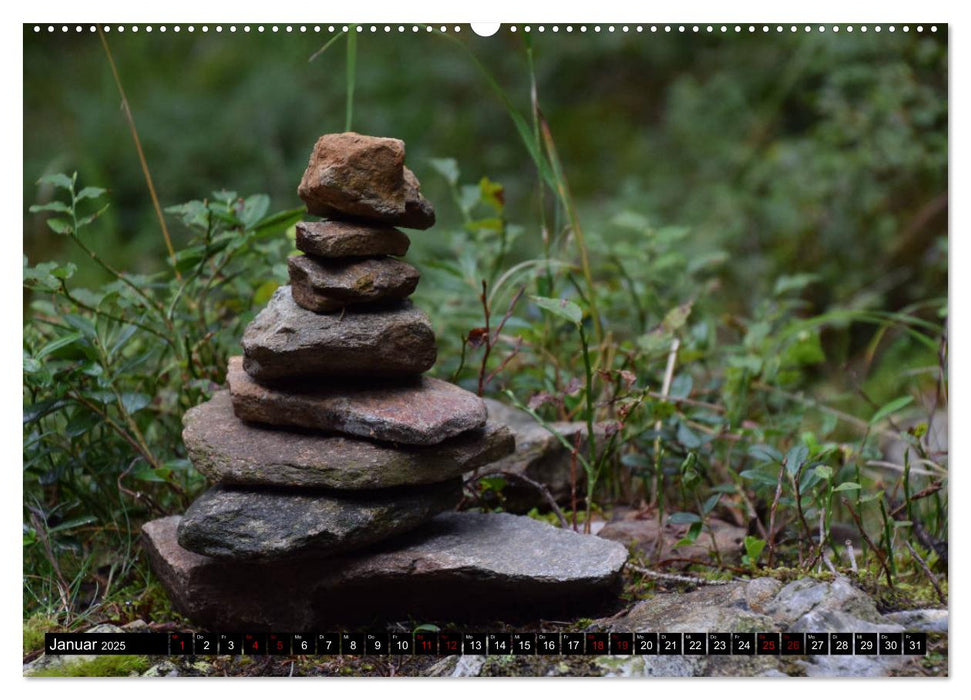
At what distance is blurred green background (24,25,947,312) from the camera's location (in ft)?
17.2

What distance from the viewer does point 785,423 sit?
3.46m

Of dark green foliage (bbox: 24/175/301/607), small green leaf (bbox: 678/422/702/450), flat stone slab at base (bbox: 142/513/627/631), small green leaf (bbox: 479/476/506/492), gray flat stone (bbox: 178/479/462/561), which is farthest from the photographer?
small green leaf (bbox: 678/422/702/450)

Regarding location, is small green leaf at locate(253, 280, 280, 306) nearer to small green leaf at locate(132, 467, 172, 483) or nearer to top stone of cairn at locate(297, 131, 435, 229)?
small green leaf at locate(132, 467, 172, 483)

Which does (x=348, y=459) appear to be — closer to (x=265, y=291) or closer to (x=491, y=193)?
(x=265, y=291)

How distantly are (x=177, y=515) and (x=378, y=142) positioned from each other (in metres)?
1.30

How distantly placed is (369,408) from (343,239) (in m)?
0.42

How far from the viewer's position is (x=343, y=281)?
2.42 metres

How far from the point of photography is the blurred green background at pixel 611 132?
17.2 ft

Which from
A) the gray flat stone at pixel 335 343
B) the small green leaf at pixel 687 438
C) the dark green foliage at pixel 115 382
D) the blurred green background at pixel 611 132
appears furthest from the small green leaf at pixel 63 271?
the small green leaf at pixel 687 438

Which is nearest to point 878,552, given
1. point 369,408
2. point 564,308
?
point 564,308

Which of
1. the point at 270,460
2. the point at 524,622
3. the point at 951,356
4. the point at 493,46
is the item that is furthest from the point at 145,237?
the point at 951,356

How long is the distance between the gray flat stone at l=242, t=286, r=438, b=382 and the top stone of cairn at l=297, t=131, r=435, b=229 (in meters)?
0.26

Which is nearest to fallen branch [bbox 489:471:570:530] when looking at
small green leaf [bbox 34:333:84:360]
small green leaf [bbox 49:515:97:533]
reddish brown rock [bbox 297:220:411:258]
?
reddish brown rock [bbox 297:220:411:258]

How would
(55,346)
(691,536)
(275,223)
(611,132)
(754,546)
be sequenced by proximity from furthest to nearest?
(611,132) < (275,223) < (691,536) < (55,346) < (754,546)
